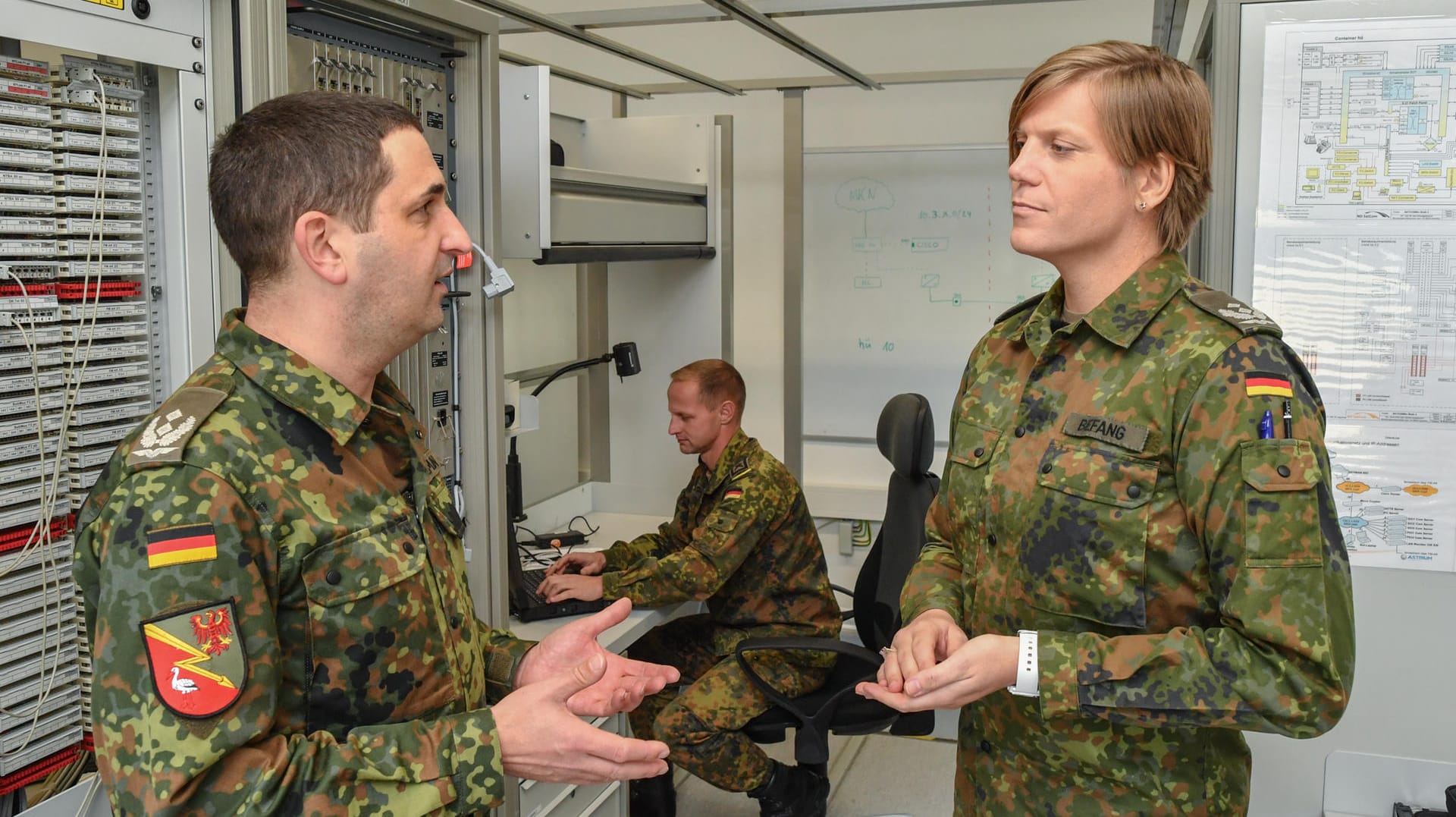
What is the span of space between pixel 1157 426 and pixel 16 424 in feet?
Result: 3.89

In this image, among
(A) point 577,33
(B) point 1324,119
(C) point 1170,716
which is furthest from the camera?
(A) point 577,33

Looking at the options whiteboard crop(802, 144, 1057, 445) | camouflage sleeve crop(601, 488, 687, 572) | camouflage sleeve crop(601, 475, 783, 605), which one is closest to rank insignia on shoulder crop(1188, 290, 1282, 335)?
camouflage sleeve crop(601, 475, 783, 605)

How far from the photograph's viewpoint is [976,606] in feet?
4.32

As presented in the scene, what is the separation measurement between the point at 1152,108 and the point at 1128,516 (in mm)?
430

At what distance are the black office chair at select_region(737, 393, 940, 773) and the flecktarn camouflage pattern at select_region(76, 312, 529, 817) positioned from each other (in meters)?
1.40

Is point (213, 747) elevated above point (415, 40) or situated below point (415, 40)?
below

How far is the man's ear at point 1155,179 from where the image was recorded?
1211 mm

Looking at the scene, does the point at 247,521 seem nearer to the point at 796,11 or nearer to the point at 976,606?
the point at 976,606

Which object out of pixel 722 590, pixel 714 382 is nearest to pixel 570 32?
pixel 714 382

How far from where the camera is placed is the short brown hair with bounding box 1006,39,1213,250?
1.19m

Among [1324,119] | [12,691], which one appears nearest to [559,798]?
[12,691]

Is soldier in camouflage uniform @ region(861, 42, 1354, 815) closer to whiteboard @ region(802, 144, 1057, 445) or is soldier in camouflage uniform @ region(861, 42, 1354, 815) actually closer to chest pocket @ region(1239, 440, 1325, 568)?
chest pocket @ region(1239, 440, 1325, 568)

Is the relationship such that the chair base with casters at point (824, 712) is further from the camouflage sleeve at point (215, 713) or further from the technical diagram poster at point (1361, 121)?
the camouflage sleeve at point (215, 713)

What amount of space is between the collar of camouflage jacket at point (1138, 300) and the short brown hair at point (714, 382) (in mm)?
1651
